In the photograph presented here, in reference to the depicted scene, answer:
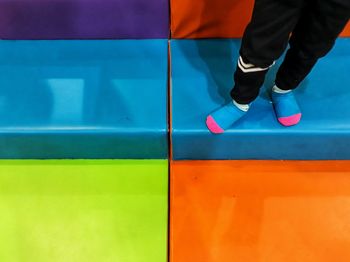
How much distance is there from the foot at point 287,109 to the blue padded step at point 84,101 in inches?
14.0

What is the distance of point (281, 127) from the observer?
1121mm

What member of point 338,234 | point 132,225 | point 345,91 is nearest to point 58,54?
point 132,225

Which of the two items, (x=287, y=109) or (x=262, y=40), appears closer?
(x=262, y=40)

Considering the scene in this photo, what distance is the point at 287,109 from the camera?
1.11 metres

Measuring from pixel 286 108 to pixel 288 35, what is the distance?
1.02 ft

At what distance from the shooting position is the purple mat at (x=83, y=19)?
126 centimetres

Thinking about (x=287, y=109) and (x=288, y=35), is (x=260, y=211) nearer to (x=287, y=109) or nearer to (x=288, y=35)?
(x=287, y=109)

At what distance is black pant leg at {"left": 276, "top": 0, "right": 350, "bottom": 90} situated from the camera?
817mm

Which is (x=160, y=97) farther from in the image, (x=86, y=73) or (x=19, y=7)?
(x=19, y=7)

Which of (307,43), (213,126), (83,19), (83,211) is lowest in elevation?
(83,211)

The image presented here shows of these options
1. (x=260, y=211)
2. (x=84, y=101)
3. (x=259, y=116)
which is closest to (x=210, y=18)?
(x=259, y=116)

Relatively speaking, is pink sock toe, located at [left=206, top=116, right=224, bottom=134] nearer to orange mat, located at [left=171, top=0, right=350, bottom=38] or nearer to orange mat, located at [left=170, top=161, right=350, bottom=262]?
orange mat, located at [left=170, top=161, right=350, bottom=262]

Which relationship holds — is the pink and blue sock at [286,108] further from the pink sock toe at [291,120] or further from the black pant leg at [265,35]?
the black pant leg at [265,35]

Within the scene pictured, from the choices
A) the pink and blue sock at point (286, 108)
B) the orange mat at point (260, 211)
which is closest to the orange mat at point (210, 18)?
the pink and blue sock at point (286, 108)
